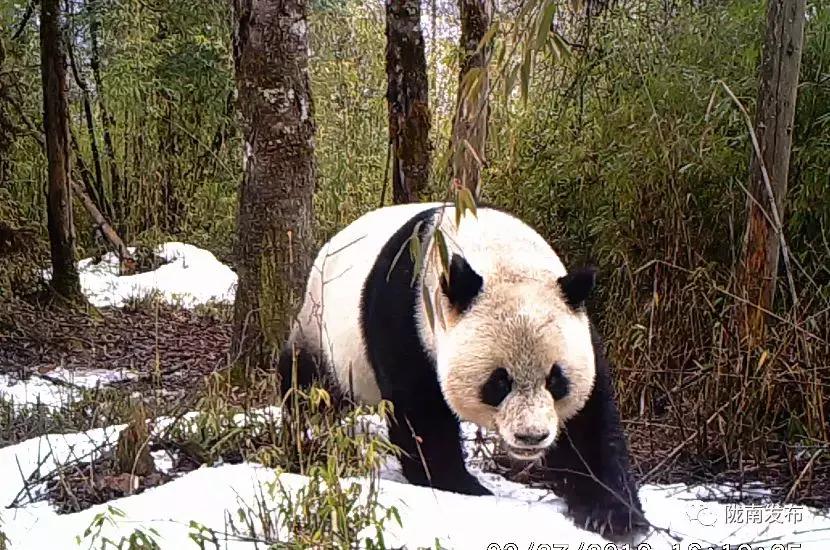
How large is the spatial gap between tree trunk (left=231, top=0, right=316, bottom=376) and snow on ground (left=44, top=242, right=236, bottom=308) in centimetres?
376

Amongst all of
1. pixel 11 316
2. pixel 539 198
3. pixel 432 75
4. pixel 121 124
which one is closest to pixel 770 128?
pixel 539 198

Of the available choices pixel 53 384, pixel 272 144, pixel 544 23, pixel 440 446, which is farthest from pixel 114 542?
pixel 53 384

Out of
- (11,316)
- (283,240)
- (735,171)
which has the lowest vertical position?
(11,316)

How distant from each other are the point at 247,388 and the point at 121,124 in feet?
23.1

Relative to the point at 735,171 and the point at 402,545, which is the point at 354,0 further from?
the point at 402,545

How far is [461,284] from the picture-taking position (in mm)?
3336

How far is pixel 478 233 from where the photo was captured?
370 centimetres

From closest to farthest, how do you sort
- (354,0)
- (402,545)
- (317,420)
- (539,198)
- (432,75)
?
(402,545)
(317,420)
(539,198)
(432,75)
(354,0)

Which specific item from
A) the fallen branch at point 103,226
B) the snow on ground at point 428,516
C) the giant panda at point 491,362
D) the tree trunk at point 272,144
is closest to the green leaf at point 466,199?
the giant panda at point 491,362

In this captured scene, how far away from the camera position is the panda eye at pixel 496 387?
3.25 metres

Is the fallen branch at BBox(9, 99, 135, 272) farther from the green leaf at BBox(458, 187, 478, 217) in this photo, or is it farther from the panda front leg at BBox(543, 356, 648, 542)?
the green leaf at BBox(458, 187, 478, 217)

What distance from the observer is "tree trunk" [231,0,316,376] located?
505 centimetres

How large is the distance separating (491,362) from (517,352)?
0.09 m

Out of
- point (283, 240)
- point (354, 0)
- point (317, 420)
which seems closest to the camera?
point (317, 420)
